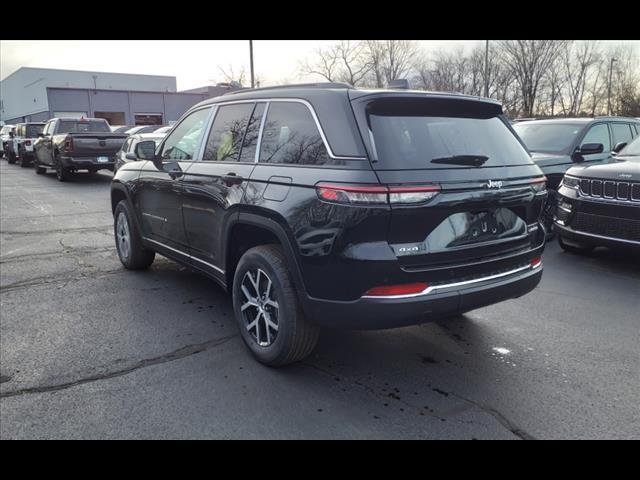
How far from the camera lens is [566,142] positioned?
8.40m

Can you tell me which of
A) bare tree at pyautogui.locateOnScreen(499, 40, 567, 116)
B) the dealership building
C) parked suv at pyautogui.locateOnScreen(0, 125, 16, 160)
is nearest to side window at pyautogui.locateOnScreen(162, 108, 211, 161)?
parked suv at pyautogui.locateOnScreen(0, 125, 16, 160)

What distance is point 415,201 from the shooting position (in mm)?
2961

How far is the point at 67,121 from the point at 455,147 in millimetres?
16994

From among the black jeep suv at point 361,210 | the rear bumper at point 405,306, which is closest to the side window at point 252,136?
the black jeep suv at point 361,210

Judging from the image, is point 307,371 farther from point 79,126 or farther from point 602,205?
point 79,126

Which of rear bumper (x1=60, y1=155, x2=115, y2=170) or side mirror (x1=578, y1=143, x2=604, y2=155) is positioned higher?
side mirror (x1=578, y1=143, x2=604, y2=155)

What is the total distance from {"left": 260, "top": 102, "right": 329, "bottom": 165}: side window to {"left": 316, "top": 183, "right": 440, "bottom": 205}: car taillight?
0.28 m

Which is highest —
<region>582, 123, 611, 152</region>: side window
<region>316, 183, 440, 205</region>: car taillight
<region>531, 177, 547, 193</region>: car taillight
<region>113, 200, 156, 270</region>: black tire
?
<region>582, 123, 611, 152</region>: side window

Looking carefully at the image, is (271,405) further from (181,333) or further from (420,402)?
(181,333)

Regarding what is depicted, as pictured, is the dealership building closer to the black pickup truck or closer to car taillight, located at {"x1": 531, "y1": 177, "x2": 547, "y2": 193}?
the black pickup truck

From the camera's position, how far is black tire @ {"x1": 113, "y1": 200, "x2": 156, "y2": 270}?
18.9ft

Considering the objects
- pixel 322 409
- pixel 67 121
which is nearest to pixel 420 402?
pixel 322 409
